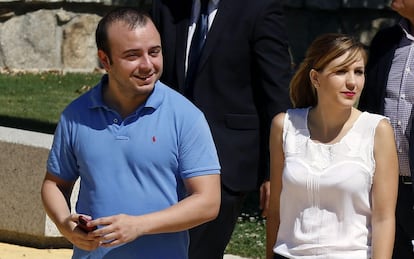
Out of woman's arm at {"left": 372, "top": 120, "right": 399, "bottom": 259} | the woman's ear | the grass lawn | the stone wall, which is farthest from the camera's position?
the stone wall

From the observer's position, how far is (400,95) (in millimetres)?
4953

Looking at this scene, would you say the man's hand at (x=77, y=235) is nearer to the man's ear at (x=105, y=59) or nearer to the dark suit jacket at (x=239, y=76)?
the man's ear at (x=105, y=59)

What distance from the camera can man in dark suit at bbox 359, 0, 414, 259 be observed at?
492 cm

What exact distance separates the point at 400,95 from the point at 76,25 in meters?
8.40

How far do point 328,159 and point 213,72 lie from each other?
95 cm

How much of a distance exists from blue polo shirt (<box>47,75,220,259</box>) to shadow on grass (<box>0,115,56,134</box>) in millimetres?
6278

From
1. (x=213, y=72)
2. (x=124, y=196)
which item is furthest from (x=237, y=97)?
(x=124, y=196)

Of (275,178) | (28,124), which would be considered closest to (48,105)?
Result: (28,124)

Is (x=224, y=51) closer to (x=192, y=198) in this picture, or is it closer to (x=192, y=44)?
(x=192, y=44)

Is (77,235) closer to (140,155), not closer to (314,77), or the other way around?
(140,155)

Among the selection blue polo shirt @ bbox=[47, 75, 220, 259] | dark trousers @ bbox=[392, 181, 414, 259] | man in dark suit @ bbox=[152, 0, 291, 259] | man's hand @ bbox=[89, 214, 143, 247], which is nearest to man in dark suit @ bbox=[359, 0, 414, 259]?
dark trousers @ bbox=[392, 181, 414, 259]

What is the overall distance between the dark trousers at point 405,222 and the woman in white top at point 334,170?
825 mm

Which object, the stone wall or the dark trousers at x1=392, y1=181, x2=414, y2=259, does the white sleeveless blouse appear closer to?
the dark trousers at x1=392, y1=181, x2=414, y2=259

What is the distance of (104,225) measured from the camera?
345cm
